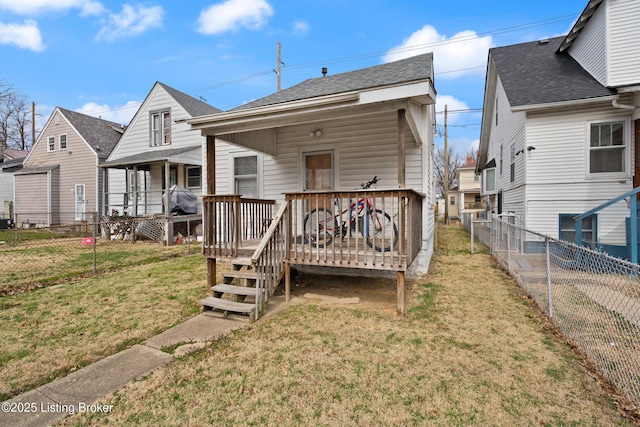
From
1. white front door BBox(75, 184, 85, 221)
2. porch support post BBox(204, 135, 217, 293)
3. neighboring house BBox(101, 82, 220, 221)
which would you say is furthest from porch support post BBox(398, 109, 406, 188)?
white front door BBox(75, 184, 85, 221)

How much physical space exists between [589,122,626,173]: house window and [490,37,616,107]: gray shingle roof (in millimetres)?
860

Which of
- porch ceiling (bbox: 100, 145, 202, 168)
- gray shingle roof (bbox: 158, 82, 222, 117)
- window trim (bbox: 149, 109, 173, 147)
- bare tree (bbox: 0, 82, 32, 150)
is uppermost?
bare tree (bbox: 0, 82, 32, 150)

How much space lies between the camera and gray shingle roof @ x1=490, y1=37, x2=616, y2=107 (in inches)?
311

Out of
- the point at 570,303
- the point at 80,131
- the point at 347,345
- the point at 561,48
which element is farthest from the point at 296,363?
the point at 80,131

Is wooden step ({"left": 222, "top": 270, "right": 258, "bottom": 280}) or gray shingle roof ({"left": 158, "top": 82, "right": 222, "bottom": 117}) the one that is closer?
wooden step ({"left": 222, "top": 270, "right": 258, "bottom": 280})

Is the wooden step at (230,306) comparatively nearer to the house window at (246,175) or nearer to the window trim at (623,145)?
the house window at (246,175)

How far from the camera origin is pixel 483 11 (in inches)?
555

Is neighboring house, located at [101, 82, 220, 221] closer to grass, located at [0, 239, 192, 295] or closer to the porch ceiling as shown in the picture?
the porch ceiling

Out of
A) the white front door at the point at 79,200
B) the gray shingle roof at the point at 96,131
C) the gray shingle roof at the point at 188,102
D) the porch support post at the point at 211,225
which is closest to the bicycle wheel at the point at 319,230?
the porch support post at the point at 211,225

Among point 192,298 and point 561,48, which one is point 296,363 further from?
point 561,48

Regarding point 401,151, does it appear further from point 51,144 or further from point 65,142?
point 51,144

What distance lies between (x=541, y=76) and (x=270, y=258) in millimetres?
10014

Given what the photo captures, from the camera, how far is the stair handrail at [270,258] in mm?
4184

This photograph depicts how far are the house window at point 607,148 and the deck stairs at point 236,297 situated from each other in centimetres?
885
